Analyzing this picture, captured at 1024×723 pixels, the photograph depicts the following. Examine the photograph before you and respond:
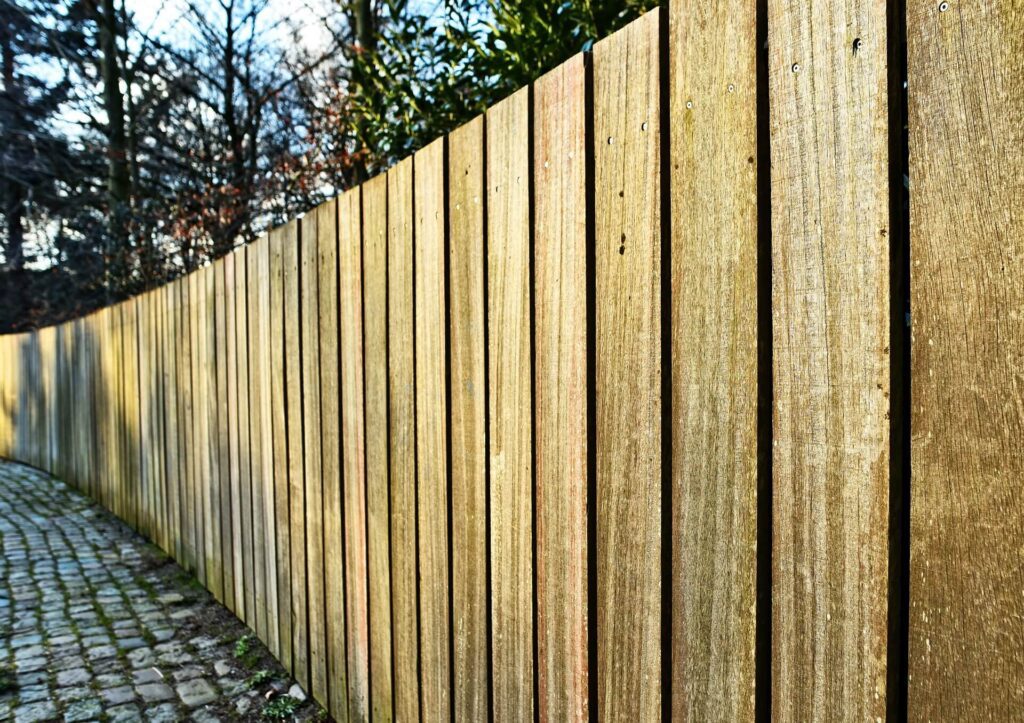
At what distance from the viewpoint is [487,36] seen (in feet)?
10.5

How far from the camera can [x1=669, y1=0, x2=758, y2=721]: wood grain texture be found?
1155mm

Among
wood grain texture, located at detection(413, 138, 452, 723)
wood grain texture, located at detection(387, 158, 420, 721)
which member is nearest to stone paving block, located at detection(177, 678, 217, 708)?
wood grain texture, located at detection(387, 158, 420, 721)

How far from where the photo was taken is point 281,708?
2961 mm

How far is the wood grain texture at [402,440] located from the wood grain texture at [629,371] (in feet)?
2.82

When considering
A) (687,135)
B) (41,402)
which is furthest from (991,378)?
(41,402)

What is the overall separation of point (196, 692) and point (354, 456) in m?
1.46

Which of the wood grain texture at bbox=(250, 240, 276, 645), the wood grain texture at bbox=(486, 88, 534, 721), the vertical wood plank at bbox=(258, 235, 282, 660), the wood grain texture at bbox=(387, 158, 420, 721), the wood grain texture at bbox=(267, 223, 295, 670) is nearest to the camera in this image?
the wood grain texture at bbox=(486, 88, 534, 721)

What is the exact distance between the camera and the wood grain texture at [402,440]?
2.18 metres

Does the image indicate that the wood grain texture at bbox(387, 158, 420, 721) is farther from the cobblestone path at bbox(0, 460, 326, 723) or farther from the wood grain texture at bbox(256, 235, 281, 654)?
the wood grain texture at bbox(256, 235, 281, 654)

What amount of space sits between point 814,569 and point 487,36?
278 cm

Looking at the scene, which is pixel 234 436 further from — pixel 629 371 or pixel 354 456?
pixel 629 371

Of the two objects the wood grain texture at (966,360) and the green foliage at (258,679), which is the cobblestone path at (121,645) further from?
the wood grain texture at (966,360)

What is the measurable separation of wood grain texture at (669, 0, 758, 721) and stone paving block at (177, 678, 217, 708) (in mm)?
Answer: 2495

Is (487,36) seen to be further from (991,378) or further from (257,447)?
(991,378)
